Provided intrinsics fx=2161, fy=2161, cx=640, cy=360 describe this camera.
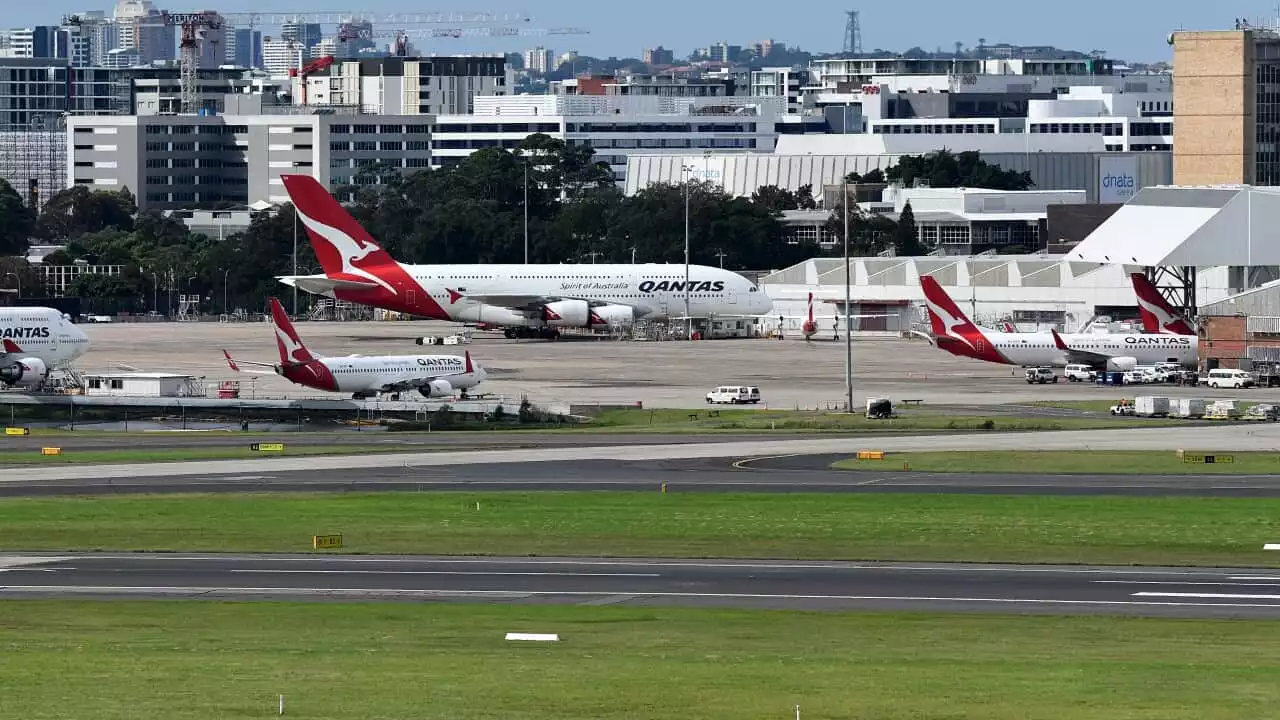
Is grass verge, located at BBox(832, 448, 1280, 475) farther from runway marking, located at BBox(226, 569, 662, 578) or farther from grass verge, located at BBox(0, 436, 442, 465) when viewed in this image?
runway marking, located at BBox(226, 569, 662, 578)

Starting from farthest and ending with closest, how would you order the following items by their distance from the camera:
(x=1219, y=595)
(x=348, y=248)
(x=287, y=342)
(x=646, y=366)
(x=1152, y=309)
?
(x=348, y=248) → (x=1152, y=309) → (x=646, y=366) → (x=287, y=342) → (x=1219, y=595)

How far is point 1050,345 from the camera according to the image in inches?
4412

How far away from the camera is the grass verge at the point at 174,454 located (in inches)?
2928

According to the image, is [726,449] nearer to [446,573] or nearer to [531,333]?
[446,573]

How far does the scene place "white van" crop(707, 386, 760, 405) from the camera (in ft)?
319

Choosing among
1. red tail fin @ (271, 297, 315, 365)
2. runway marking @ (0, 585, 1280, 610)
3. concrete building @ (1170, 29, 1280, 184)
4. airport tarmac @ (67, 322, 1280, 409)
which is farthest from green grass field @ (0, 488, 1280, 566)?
concrete building @ (1170, 29, 1280, 184)

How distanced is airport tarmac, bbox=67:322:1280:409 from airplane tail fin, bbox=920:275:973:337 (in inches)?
95.3

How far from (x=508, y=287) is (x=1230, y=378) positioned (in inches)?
2165

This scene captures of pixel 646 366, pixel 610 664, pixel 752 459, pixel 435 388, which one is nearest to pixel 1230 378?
pixel 646 366

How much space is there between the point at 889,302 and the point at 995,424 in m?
72.4

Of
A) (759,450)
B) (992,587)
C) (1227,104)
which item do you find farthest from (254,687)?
(1227,104)

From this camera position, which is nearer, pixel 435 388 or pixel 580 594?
pixel 580 594

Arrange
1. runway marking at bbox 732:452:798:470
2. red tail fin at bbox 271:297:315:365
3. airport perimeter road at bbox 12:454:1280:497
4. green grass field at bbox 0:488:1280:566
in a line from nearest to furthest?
green grass field at bbox 0:488:1280:566
airport perimeter road at bbox 12:454:1280:497
runway marking at bbox 732:452:798:470
red tail fin at bbox 271:297:315:365

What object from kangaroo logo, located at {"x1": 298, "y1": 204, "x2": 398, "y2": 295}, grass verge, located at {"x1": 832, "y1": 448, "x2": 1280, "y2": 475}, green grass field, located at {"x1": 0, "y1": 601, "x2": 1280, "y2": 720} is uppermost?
kangaroo logo, located at {"x1": 298, "y1": 204, "x2": 398, "y2": 295}
